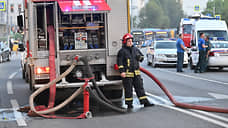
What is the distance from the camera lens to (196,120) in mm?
8828

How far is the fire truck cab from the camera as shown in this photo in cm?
1073

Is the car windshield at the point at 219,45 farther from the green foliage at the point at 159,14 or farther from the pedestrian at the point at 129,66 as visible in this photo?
the green foliage at the point at 159,14

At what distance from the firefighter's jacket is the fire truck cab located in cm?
45

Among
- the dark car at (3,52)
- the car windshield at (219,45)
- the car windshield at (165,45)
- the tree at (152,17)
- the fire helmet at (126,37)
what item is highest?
the tree at (152,17)

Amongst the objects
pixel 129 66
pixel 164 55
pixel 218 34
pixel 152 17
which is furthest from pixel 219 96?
pixel 152 17

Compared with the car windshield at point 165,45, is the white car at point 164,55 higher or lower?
lower

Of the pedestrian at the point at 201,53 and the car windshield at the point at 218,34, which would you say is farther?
the car windshield at the point at 218,34

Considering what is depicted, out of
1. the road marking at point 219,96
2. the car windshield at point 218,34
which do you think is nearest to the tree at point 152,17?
the car windshield at point 218,34

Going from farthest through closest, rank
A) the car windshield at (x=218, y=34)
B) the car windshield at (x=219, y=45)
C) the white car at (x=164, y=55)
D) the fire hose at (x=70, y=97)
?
1. the car windshield at (x=218, y=34)
2. the white car at (x=164, y=55)
3. the car windshield at (x=219, y=45)
4. the fire hose at (x=70, y=97)

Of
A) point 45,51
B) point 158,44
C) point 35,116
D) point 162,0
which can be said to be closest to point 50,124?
point 35,116

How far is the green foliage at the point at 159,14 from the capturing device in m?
124

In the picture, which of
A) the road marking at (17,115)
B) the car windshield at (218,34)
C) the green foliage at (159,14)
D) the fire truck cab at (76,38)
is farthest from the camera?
the green foliage at (159,14)

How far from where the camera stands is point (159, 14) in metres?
124

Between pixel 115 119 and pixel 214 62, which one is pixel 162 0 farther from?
pixel 115 119
